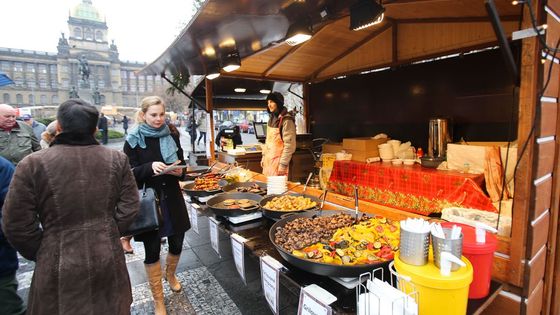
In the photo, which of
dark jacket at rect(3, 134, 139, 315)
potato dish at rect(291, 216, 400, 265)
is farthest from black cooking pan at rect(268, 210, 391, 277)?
dark jacket at rect(3, 134, 139, 315)

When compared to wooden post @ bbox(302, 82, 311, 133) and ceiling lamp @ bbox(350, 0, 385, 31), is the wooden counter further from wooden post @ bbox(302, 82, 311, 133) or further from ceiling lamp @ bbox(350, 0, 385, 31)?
ceiling lamp @ bbox(350, 0, 385, 31)

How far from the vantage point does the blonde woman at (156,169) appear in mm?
2295

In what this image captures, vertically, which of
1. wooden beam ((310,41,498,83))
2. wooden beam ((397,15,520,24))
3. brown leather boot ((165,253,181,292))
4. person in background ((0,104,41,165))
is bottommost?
brown leather boot ((165,253,181,292))

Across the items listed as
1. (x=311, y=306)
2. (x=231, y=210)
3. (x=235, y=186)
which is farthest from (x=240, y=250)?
(x=235, y=186)

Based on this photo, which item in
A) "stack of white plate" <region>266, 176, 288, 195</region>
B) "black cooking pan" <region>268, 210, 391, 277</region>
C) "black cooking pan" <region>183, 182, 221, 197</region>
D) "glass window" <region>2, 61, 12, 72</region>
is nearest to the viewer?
"black cooking pan" <region>268, 210, 391, 277</region>

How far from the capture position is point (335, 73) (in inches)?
267

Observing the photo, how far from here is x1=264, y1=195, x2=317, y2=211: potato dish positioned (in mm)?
2144

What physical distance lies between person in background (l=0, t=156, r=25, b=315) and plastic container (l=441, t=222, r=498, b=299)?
A: 8.31ft

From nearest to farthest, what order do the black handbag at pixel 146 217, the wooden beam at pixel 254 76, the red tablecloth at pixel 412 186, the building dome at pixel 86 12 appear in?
1. the black handbag at pixel 146 217
2. the red tablecloth at pixel 412 186
3. the wooden beam at pixel 254 76
4. the building dome at pixel 86 12

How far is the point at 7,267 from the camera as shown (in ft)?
5.76

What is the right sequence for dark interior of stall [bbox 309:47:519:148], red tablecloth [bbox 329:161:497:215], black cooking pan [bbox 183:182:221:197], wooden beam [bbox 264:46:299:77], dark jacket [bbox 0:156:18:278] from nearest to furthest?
dark jacket [bbox 0:156:18:278]
black cooking pan [bbox 183:182:221:197]
red tablecloth [bbox 329:161:497:215]
dark interior of stall [bbox 309:47:519:148]
wooden beam [bbox 264:46:299:77]

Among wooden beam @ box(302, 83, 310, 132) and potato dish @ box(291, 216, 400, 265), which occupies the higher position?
wooden beam @ box(302, 83, 310, 132)

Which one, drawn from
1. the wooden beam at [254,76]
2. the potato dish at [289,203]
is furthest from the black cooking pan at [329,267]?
the wooden beam at [254,76]

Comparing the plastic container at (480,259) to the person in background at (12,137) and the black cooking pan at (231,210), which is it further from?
the person in background at (12,137)
